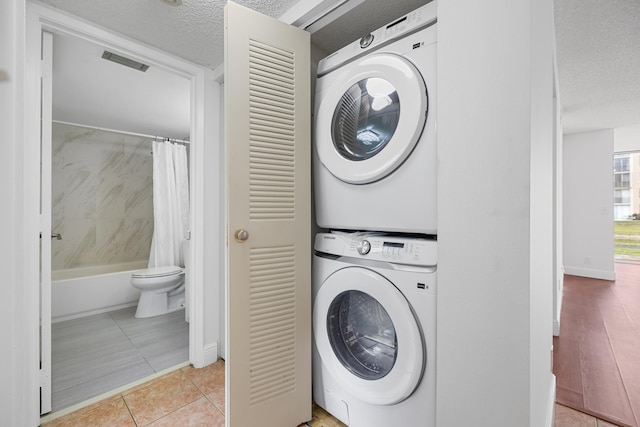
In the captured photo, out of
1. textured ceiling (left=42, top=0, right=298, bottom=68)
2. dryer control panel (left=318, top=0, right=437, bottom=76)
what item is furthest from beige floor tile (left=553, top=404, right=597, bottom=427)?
textured ceiling (left=42, top=0, right=298, bottom=68)

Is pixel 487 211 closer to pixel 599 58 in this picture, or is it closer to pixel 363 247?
pixel 363 247

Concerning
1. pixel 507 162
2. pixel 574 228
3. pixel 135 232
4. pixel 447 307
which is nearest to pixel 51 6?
pixel 507 162

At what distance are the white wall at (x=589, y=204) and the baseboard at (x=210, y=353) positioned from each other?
17.5 feet

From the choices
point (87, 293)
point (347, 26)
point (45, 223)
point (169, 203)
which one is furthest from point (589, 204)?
point (87, 293)

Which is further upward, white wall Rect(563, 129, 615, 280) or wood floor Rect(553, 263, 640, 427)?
white wall Rect(563, 129, 615, 280)

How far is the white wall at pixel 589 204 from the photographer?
166 inches

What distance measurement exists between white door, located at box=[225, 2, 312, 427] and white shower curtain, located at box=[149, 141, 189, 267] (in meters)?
2.52

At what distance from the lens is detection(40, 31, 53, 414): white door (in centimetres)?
151

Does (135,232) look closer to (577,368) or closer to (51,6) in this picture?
(51,6)

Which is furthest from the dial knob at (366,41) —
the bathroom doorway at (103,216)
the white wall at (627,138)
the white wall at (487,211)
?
the white wall at (627,138)

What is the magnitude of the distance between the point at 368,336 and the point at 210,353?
4.28 ft

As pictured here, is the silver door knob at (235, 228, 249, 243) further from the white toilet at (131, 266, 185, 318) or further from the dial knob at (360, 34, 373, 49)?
the white toilet at (131, 266, 185, 318)

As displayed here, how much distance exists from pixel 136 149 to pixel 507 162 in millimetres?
4421

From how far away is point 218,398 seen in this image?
1666mm
